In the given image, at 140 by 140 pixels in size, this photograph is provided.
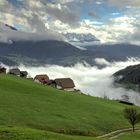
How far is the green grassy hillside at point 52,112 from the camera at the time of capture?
68.6 metres

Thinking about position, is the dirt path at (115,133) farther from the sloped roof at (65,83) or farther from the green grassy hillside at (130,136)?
the sloped roof at (65,83)

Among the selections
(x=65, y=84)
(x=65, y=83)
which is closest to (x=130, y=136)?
(x=65, y=84)

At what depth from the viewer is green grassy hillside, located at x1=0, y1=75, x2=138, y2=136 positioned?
68.6 meters

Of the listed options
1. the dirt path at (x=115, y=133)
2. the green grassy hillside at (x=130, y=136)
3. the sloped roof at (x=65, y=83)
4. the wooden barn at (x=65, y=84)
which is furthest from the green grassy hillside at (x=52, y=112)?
the sloped roof at (x=65, y=83)

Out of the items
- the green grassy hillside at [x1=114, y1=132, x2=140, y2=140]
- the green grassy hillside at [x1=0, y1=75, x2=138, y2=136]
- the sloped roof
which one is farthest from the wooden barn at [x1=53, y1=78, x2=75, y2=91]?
the green grassy hillside at [x1=114, y1=132, x2=140, y2=140]

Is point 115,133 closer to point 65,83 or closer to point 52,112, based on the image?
point 52,112

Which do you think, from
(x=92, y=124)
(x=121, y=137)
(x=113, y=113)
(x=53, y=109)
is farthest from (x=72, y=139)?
(x=113, y=113)

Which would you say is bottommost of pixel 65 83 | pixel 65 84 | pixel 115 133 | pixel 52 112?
pixel 115 133

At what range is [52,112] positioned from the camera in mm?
79938

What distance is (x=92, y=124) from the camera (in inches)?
3034

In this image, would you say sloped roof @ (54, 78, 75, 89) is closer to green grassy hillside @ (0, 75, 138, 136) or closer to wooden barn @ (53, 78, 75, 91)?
wooden barn @ (53, 78, 75, 91)

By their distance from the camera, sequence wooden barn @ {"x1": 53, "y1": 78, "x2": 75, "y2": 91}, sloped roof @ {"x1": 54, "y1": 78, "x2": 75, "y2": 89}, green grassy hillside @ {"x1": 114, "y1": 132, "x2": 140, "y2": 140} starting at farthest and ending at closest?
1. sloped roof @ {"x1": 54, "y1": 78, "x2": 75, "y2": 89}
2. wooden barn @ {"x1": 53, "y1": 78, "x2": 75, "y2": 91}
3. green grassy hillside @ {"x1": 114, "y1": 132, "x2": 140, "y2": 140}

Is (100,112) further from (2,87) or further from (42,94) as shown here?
(2,87)

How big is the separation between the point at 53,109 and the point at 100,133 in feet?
44.5
